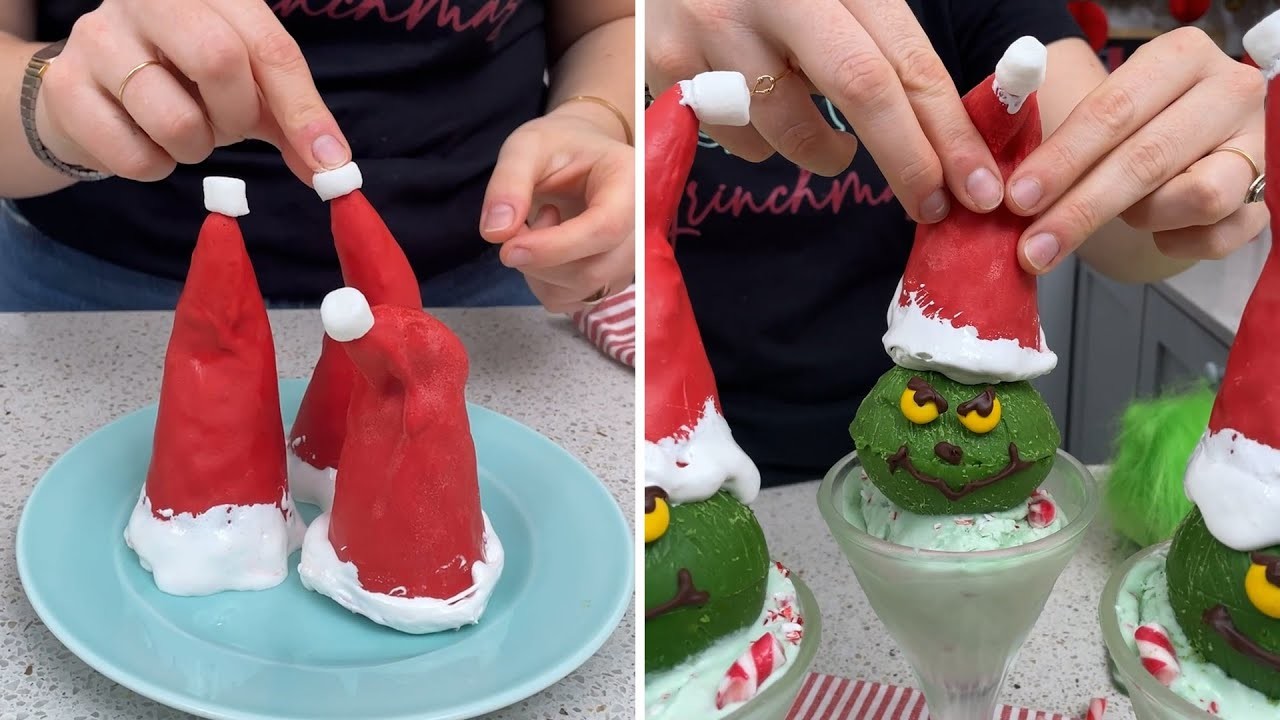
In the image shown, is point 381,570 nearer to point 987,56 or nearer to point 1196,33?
point 1196,33

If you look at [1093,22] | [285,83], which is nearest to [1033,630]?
[285,83]

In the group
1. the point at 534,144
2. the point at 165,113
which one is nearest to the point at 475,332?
the point at 534,144

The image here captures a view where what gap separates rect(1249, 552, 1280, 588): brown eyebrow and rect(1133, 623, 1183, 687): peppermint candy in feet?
0.17

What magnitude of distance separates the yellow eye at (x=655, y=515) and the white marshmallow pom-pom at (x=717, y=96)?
16 cm

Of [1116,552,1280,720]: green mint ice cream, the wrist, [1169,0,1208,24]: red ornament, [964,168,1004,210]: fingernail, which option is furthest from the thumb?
[1169,0,1208,24]: red ornament

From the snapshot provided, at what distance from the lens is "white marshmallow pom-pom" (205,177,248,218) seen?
57 centimetres

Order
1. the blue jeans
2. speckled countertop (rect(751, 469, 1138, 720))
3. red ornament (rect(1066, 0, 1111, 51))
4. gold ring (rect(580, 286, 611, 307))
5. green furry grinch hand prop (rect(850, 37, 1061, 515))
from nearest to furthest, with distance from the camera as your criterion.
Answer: green furry grinch hand prop (rect(850, 37, 1061, 515)), speckled countertop (rect(751, 469, 1138, 720)), gold ring (rect(580, 286, 611, 307)), the blue jeans, red ornament (rect(1066, 0, 1111, 51))

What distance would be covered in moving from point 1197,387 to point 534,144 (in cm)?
53

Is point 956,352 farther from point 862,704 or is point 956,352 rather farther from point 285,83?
point 285,83

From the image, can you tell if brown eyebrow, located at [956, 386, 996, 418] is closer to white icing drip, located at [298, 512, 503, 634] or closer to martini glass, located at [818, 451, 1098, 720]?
martini glass, located at [818, 451, 1098, 720]

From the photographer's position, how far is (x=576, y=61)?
1035 mm

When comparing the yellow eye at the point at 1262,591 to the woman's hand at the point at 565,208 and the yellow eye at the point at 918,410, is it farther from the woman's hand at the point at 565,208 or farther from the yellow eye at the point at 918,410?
the woman's hand at the point at 565,208

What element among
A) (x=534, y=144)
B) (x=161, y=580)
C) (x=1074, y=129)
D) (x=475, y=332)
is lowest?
(x=475, y=332)

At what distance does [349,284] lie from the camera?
0.61m
